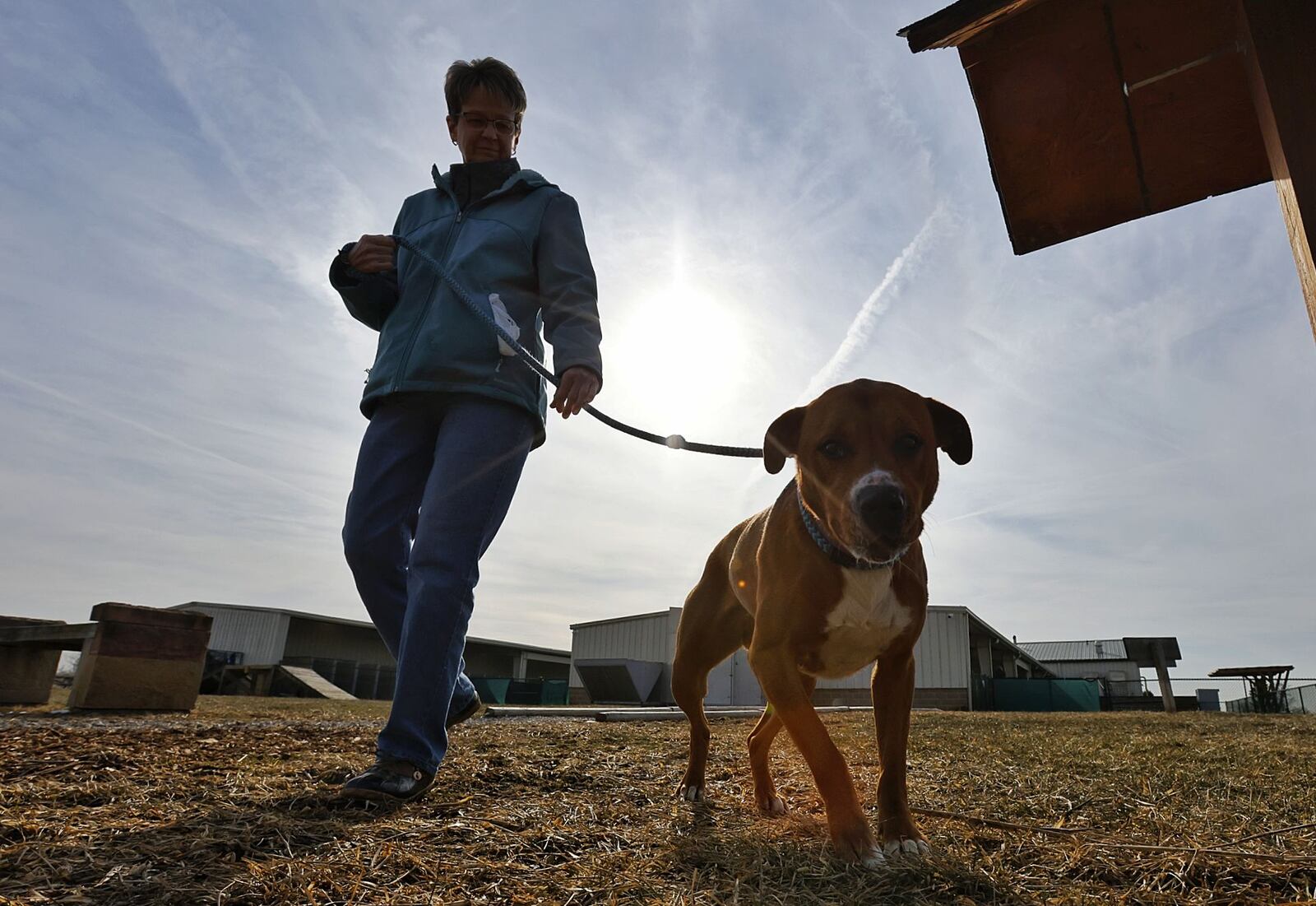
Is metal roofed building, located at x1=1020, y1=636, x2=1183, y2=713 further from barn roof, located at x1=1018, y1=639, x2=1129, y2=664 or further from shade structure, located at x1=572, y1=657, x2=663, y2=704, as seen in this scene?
shade structure, located at x1=572, y1=657, x2=663, y2=704

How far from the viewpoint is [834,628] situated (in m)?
2.48

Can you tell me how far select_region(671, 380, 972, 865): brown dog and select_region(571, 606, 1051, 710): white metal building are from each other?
1823 centimetres

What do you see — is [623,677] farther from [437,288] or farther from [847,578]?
[847,578]

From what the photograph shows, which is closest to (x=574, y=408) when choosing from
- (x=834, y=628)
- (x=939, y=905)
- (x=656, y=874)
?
(x=834, y=628)

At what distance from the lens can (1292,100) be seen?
162 cm

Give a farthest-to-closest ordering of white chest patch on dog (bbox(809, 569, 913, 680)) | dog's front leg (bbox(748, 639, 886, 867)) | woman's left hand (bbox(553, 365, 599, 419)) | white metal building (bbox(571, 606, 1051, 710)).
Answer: white metal building (bbox(571, 606, 1051, 710)), woman's left hand (bbox(553, 365, 599, 419)), white chest patch on dog (bbox(809, 569, 913, 680)), dog's front leg (bbox(748, 639, 886, 867))

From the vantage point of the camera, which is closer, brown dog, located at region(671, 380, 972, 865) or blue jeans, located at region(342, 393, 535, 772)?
brown dog, located at region(671, 380, 972, 865)

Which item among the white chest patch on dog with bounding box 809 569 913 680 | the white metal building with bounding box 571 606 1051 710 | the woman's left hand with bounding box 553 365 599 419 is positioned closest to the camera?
the white chest patch on dog with bounding box 809 569 913 680

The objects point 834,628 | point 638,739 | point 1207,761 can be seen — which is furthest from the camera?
point 638,739

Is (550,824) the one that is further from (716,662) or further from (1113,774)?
(1113,774)

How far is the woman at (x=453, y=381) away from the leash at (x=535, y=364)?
57 millimetres

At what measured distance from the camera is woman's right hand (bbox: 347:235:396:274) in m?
3.18

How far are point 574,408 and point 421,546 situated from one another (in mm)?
790

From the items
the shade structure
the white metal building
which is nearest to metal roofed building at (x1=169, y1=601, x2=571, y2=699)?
the white metal building
